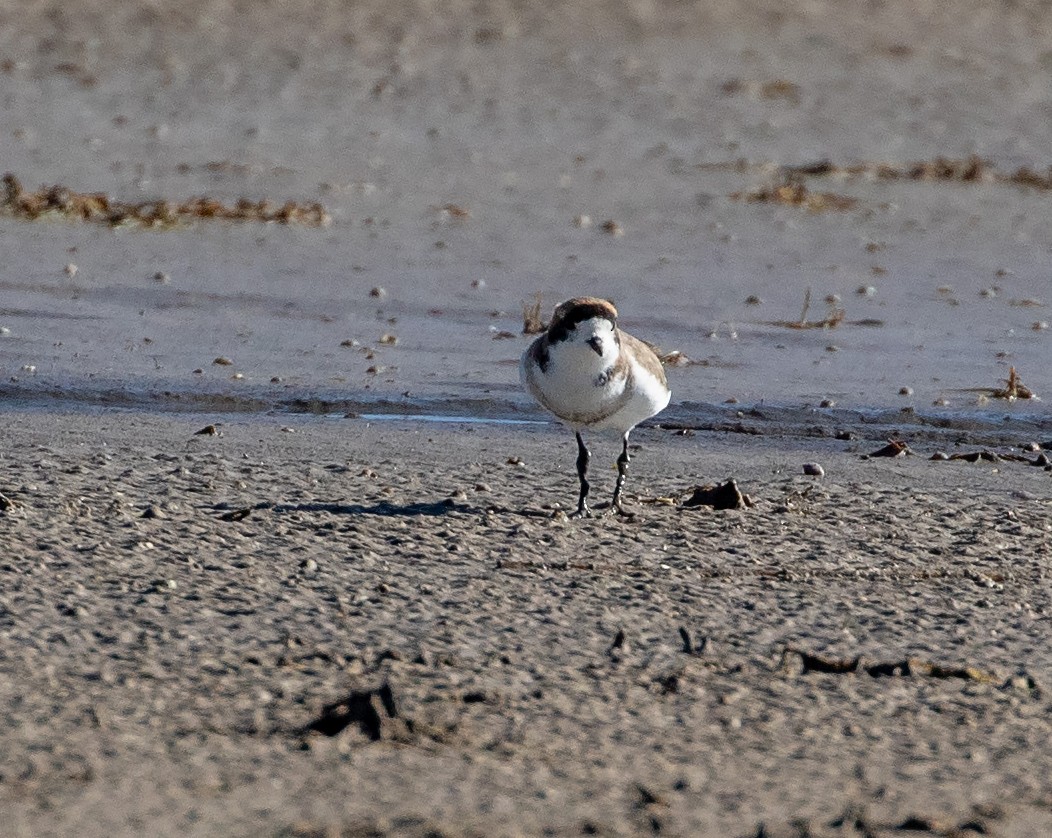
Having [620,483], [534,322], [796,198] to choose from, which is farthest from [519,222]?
[620,483]

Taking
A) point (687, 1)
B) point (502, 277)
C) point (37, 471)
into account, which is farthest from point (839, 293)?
point (687, 1)

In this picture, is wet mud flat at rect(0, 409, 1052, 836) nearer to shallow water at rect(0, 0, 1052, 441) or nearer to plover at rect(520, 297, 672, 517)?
plover at rect(520, 297, 672, 517)

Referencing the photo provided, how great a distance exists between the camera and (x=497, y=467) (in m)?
7.72

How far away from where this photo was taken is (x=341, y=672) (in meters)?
4.94

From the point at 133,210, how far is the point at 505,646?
335 inches

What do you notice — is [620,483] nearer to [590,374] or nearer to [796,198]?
[590,374]

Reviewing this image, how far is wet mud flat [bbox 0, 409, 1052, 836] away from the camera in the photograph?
4.15 metres

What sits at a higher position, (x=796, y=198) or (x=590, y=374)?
(x=796, y=198)

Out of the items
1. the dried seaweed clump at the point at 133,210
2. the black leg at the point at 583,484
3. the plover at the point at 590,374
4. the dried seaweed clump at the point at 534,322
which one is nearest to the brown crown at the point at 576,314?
the plover at the point at 590,374

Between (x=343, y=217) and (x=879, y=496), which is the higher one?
(x=343, y=217)

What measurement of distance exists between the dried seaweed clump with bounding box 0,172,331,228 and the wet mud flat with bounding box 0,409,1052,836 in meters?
5.10

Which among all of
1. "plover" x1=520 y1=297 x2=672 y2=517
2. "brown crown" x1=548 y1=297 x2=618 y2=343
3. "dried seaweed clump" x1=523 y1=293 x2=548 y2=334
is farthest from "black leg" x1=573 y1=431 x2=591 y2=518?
"dried seaweed clump" x1=523 y1=293 x2=548 y2=334

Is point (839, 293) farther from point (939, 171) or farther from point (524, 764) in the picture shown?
point (524, 764)

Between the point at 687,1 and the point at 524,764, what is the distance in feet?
66.9
